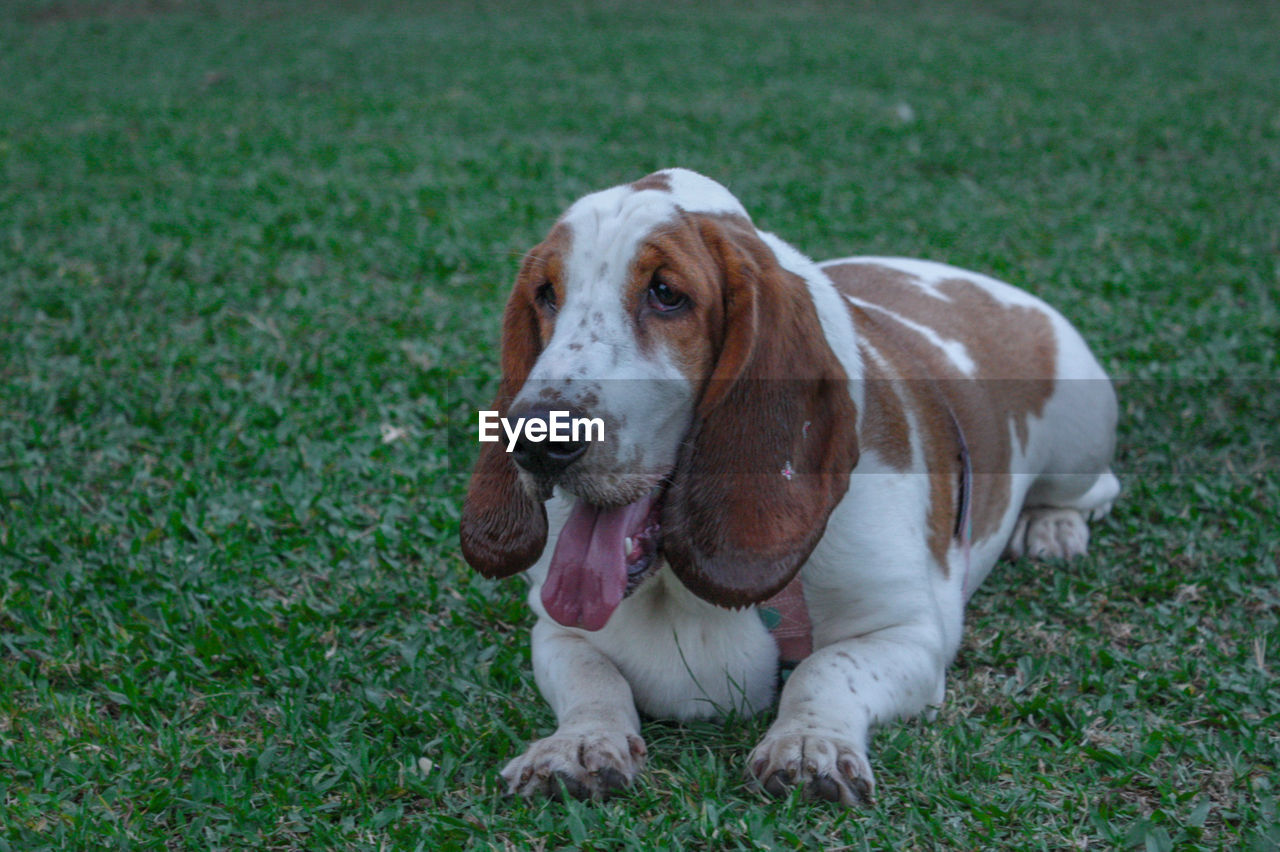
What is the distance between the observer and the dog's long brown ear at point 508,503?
3057mm

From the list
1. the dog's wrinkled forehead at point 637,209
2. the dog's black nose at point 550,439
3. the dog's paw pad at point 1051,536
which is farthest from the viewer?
the dog's paw pad at point 1051,536

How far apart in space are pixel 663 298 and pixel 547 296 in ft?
1.05

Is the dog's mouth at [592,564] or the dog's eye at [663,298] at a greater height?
the dog's eye at [663,298]

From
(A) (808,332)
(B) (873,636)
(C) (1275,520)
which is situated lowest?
(C) (1275,520)

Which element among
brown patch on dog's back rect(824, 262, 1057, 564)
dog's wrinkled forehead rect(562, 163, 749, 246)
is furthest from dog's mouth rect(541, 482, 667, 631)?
brown patch on dog's back rect(824, 262, 1057, 564)

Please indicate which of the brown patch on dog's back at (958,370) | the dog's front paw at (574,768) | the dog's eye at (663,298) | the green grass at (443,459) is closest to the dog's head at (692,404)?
the dog's eye at (663,298)

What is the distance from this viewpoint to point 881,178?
924 centimetres

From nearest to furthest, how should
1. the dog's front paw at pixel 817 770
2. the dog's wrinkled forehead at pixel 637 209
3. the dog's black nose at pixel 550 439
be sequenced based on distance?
the dog's black nose at pixel 550 439, the dog's front paw at pixel 817 770, the dog's wrinkled forehead at pixel 637 209

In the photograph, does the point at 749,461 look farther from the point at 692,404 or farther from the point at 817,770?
the point at 817,770

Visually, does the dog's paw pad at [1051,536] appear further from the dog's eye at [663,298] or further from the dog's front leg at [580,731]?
the dog's eye at [663,298]

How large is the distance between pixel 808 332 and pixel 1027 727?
→ 1218 millimetres

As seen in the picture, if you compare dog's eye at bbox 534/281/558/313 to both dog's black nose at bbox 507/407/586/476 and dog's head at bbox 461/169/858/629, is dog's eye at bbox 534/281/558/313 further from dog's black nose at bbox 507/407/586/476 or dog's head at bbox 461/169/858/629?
dog's black nose at bbox 507/407/586/476

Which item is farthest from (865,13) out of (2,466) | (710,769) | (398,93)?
(710,769)

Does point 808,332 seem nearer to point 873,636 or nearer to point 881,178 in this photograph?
point 873,636
